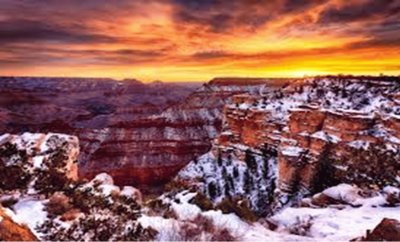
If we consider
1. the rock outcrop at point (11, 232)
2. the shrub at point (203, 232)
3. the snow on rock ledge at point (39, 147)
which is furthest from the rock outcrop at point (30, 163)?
the rock outcrop at point (11, 232)

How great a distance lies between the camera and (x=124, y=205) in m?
13.1

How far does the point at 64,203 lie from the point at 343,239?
267 inches

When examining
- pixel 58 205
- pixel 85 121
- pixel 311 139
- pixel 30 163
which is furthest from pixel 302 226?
pixel 85 121

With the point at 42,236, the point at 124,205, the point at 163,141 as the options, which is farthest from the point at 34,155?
the point at 163,141

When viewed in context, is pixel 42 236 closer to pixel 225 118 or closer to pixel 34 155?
pixel 34 155

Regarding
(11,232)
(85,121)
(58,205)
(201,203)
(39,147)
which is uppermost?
(11,232)

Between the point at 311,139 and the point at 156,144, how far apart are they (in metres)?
48.0

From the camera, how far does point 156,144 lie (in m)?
82.6

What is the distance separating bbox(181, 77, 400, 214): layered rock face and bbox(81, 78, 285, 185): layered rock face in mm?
24540

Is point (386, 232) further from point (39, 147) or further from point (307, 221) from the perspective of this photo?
point (39, 147)

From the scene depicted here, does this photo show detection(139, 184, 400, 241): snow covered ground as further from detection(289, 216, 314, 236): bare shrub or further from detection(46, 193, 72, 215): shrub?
detection(46, 193, 72, 215): shrub

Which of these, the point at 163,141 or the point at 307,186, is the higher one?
the point at 307,186

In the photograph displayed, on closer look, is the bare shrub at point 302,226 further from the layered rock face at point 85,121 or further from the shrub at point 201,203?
the layered rock face at point 85,121

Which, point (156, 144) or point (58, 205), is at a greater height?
point (58, 205)
